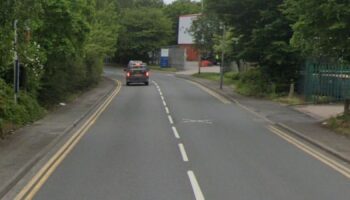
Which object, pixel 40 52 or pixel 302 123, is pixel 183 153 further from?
pixel 40 52

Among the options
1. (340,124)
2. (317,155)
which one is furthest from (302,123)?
(317,155)

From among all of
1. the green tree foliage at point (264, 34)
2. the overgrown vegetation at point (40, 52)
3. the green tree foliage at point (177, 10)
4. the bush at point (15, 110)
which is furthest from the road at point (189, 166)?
the green tree foliage at point (177, 10)

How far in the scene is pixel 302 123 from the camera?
963 inches

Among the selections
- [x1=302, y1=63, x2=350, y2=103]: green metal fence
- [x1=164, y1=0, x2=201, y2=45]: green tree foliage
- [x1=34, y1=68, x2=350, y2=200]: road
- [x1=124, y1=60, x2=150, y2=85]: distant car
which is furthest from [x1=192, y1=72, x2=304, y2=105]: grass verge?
[x1=164, y1=0, x2=201, y2=45]: green tree foliage

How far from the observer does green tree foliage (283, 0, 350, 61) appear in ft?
69.7

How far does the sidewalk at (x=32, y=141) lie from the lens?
12336 millimetres

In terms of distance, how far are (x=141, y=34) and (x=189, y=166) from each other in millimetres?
82419

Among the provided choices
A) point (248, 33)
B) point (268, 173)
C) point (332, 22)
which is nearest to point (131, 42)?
point (248, 33)

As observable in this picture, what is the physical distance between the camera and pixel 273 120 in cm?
2627

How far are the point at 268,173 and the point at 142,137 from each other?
7.21 m

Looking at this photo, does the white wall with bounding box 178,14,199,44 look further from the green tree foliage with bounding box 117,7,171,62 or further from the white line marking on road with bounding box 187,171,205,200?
the white line marking on road with bounding box 187,171,205,200

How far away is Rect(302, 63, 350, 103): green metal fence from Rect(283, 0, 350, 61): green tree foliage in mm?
9259

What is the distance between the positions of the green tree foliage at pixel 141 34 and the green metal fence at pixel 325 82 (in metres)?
60.7

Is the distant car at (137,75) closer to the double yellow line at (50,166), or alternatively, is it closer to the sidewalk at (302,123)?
the sidewalk at (302,123)
